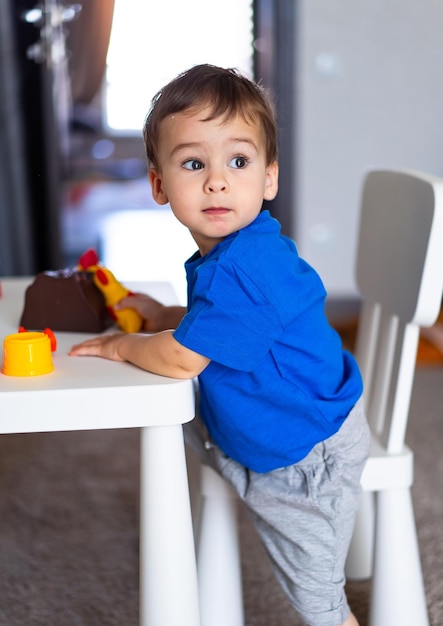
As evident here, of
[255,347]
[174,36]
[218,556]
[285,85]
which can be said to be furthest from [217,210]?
[174,36]

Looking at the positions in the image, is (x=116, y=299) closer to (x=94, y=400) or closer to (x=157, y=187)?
(x=157, y=187)

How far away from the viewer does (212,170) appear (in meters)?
0.89

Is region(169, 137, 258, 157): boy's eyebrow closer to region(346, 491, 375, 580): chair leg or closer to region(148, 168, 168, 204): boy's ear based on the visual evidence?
region(148, 168, 168, 204): boy's ear

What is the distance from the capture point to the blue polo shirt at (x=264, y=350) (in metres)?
0.86

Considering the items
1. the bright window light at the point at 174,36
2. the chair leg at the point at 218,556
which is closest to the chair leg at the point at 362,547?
the chair leg at the point at 218,556

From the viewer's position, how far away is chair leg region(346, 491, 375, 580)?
53.8 inches

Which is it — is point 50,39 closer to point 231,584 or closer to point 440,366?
point 440,366

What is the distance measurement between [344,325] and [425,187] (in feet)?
7.31

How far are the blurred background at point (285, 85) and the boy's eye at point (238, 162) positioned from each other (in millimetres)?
2302

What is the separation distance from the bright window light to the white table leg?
2.69 meters

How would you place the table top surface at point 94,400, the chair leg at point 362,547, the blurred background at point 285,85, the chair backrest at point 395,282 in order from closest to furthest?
the table top surface at point 94,400 → the chair backrest at point 395,282 → the chair leg at point 362,547 → the blurred background at point 285,85

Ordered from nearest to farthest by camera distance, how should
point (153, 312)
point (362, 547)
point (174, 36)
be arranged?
1. point (153, 312)
2. point (362, 547)
3. point (174, 36)

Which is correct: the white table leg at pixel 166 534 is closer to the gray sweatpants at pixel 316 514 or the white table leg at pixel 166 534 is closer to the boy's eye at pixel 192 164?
the gray sweatpants at pixel 316 514

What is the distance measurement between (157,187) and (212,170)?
4.8 inches
